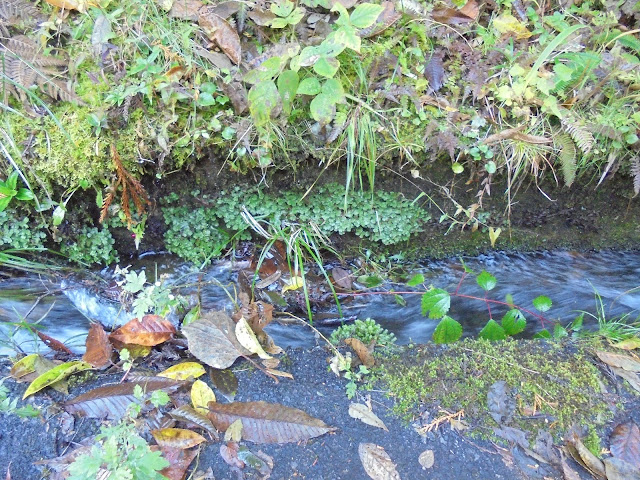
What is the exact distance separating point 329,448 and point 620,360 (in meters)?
1.41

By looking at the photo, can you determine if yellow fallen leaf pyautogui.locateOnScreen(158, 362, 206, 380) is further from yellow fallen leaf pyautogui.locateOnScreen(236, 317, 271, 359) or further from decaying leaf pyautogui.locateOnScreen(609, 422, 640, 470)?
decaying leaf pyautogui.locateOnScreen(609, 422, 640, 470)

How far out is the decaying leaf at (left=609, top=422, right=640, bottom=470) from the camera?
5.48 ft

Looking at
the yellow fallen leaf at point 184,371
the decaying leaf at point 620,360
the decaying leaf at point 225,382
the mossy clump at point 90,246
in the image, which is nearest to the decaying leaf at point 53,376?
the yellow fallen leaf at point 184,371

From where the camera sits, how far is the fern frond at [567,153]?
262 centimetres

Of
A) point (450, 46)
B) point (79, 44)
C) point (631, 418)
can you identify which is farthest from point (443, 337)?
point (79, 44)

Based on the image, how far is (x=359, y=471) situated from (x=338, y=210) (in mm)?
1655

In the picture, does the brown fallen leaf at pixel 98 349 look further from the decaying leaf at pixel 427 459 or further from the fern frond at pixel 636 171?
the fern frond at pixel 636 171

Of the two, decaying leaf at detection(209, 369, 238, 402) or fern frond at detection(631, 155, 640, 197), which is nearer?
decaying leaf at detection(209, 369, 238, 402)

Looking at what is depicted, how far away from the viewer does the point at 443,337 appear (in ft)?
7.79

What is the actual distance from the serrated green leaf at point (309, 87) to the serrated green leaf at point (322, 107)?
42mm

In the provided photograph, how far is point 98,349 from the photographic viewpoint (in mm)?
2123

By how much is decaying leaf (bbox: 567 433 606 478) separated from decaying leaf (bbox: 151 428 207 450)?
1440mm

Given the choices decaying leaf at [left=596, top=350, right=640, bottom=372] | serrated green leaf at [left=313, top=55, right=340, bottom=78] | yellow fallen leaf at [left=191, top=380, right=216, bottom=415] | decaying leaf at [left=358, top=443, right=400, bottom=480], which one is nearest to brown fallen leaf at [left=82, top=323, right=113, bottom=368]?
yellow fallen leaf at [left=191, top=380, right=216, bottom=415]

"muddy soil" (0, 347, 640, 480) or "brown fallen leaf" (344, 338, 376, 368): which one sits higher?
"brown fallen leaf" (344, 338, 376, 368)
